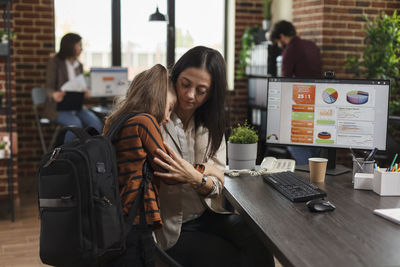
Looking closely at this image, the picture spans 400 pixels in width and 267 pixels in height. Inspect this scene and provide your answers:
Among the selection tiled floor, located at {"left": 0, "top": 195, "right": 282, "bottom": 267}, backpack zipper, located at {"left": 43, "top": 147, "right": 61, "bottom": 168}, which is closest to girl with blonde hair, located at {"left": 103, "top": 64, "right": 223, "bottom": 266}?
backpack zipper, located at {"left": 43, "top": 147, "right": 61, "bottom": 168}

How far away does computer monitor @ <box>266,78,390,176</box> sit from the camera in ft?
6.97

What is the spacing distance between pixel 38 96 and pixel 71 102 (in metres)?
0.39

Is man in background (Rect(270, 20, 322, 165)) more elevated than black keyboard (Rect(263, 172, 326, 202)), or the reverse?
man in background (Rect(270, 20, 322, 165))

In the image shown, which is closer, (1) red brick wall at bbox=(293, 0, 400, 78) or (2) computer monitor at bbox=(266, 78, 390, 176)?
(2) computer monitor at bbox=(266, 78, 390, 176)

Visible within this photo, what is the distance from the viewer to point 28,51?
5.18m

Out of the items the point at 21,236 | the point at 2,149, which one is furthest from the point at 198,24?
the point at 21,236

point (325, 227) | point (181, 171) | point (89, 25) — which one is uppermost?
point (89, 25)

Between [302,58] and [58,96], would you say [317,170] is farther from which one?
[58,96]

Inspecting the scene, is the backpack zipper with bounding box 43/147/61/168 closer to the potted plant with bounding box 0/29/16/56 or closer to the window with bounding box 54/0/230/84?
the potted plant with bounding box 0/29/16/56

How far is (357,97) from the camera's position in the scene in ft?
7.02

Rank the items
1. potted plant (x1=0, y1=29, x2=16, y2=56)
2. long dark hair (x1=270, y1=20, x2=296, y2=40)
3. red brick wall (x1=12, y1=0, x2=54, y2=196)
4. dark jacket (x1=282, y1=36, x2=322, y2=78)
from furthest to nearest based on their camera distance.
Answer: red brick wall (x1=12, y1=0, x2=54, y2=196)
long dark hair (x1=270, y1=20, x2=296, y2=40)
dark jacket (x1=282, y1=36, x2=322, y2=78)
potted plant (x1=0, y1=29, x2=16, y2=56)

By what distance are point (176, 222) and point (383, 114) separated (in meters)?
1.02

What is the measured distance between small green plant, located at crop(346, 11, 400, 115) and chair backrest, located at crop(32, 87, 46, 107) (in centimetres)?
293

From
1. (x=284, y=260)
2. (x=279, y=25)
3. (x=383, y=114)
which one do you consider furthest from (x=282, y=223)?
(x=279, y=25)
